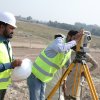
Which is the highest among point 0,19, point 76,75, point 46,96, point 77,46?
point 0,19

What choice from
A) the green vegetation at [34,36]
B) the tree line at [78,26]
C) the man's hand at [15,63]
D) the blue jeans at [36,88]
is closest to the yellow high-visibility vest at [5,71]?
the man's hand at [15,63]

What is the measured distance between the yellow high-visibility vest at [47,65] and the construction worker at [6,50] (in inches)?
37.6

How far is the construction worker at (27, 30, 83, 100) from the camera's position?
538 cm

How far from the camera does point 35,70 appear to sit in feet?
18.2

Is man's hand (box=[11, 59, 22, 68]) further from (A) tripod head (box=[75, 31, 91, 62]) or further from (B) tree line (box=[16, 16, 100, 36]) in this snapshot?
(B) tree line (box=[16, 16, 100, 36])

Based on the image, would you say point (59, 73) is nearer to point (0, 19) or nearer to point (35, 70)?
point (35, 70)

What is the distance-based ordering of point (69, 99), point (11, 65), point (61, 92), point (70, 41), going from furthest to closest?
point (61, 92)
point (69, 99)
point (70, 41)
point (11, 65)

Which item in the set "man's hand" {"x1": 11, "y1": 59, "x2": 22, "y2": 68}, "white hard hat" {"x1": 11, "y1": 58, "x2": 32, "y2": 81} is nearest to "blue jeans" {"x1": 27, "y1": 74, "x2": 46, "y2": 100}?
"white hard hat" {"x1": 11, "y1": 58, "x2": 32, "y2": 81}

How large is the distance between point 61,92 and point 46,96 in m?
0.28

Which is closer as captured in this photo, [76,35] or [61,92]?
[76,35]

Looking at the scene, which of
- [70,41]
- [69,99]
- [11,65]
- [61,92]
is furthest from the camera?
[61,92]

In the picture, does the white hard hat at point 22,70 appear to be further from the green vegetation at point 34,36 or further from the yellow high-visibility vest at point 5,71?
the green vegetation at point 34,36

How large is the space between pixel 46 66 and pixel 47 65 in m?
0.03

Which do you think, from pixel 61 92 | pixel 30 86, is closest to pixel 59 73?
pixel 61 92
